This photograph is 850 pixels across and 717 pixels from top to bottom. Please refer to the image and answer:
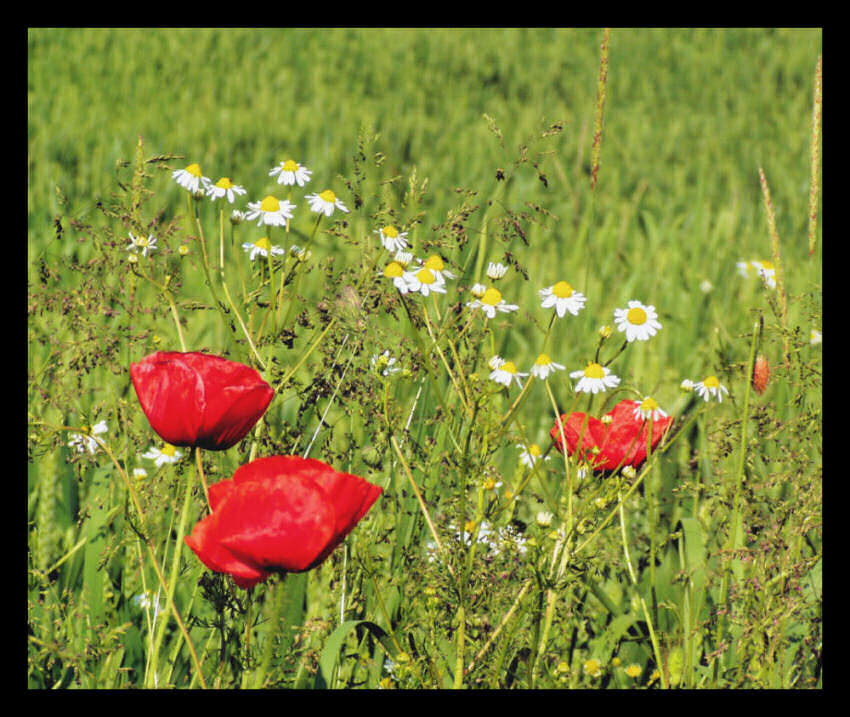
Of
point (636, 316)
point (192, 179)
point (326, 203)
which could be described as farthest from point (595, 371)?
point (192, 179)

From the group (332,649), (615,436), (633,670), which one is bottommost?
(633,670)

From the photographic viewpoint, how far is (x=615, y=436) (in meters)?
1.47

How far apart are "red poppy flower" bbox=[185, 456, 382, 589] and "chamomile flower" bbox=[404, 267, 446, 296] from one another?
0.34 metres

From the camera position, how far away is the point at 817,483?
1.52m

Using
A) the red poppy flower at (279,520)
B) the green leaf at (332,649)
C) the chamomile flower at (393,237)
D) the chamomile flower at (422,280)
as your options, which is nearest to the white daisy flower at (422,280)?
the chamomile flower at (422,280)

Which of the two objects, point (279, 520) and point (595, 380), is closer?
point (279, 520)

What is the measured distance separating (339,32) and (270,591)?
5.31 metres

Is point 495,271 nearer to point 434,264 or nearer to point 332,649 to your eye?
point 434,264

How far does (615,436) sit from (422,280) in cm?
39

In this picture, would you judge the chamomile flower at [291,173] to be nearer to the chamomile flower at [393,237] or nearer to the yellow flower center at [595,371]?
the chamomile flower at [393,237]

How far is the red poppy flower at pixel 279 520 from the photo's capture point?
3.54ft

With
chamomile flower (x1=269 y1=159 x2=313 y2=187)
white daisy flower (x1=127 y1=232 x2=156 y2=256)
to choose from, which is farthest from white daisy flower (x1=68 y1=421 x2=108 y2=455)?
chamomile flower (x1=269 y1=159 x2=313 y2=187)

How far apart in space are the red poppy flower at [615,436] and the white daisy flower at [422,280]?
0.28 meters
